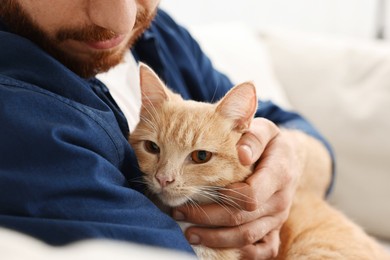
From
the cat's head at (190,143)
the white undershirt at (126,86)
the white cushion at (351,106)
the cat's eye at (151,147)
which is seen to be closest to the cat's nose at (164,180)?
the cat's head at (190,143)

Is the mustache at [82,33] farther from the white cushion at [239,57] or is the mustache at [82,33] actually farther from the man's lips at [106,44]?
the white cushion at [239,57]

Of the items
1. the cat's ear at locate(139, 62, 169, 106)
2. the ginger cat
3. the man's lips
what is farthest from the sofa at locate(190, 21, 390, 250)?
the man's lips

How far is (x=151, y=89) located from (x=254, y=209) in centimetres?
37

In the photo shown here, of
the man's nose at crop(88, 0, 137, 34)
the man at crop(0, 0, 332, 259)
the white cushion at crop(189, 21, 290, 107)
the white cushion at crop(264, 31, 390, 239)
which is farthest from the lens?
the white cushion at crop(189, 21, 290, 107)

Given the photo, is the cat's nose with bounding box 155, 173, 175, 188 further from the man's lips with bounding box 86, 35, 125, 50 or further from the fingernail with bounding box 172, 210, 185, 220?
the man's lips with bounding box 86, 35, 125, 50

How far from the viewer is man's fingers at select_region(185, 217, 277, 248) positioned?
1136 mm

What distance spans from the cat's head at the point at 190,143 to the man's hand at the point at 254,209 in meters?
0.03

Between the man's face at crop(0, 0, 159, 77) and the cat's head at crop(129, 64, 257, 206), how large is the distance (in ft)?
0.42

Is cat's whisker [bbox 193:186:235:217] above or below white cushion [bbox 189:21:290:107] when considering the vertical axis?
above

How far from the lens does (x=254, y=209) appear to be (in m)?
1.15

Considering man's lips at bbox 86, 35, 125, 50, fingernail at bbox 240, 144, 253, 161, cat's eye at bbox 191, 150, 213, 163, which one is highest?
man's lips at bbox 86, 35, 125, 50

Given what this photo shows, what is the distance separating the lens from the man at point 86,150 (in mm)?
863

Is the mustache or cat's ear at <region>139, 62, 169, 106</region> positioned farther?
cat's ear at <region>139, 62, 169, 106</region>

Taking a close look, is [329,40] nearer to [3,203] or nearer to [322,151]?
[322,151]
